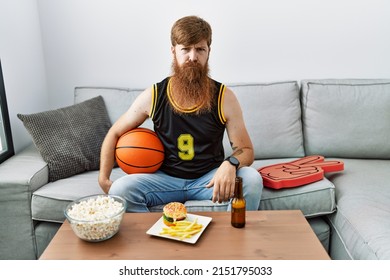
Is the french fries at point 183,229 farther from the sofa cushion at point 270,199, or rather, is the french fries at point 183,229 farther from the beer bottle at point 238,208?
the sofa cushion at point 270,199

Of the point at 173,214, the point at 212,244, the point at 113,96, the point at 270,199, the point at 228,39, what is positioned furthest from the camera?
the point at 228,39

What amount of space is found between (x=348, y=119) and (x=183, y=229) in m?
1.54

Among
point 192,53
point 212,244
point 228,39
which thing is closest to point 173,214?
point 212,244

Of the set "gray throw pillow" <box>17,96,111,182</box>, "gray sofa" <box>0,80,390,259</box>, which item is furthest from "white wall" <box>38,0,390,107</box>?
"gray throw pillow" <box>17,96,111,182</box>

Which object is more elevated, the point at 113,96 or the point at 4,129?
the point at 113,96

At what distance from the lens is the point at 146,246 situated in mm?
1319

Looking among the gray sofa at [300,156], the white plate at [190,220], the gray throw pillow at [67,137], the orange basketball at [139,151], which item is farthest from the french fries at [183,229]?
the gray throw pillow at [67,137]

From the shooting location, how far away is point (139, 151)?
184 centimetres

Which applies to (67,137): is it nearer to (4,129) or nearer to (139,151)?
(4,129)

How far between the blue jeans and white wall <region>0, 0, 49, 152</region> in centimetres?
106

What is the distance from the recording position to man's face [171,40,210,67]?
6.00 ft

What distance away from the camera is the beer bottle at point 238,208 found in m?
1.42

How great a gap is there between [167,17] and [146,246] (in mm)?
1836
